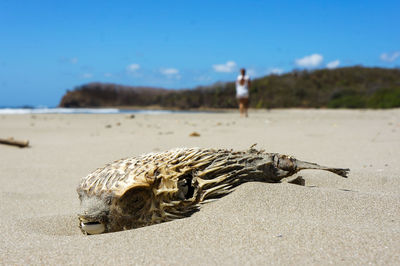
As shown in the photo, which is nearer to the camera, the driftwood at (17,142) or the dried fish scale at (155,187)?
the dried fish scale at (155,187)

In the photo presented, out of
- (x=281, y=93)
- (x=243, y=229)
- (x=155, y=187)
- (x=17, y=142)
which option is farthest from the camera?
(x=281, y=93)

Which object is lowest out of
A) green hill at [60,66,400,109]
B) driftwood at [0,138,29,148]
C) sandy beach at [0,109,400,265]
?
sandy beach at [0,109,400,265]

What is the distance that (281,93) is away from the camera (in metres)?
26.4

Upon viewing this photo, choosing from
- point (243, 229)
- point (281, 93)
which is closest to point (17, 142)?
point (243, 229)

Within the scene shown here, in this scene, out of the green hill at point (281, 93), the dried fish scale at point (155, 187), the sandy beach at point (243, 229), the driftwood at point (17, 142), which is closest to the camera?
the sandy beach at point (243, 229)

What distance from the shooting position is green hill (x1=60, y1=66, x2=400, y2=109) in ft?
78.1

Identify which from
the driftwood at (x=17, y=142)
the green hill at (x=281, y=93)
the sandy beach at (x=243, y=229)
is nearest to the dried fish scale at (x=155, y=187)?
the sandy beach at (x=243, y=229)

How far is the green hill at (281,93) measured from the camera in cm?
2381

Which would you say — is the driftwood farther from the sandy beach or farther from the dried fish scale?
the dried fish scale

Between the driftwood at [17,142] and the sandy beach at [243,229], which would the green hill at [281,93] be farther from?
the sandy beach at [243,229]

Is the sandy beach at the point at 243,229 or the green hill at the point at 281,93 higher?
the green hill at the point at 281,93

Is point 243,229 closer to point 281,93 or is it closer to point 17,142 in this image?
point 17,142

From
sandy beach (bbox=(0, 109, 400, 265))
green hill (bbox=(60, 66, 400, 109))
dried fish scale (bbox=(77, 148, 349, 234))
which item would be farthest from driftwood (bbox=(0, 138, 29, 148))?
green hill (bbox=(60, 66, 400, 109))

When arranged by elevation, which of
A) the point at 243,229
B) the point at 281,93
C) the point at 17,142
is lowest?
the point at 243,229
